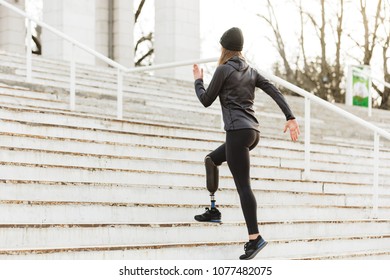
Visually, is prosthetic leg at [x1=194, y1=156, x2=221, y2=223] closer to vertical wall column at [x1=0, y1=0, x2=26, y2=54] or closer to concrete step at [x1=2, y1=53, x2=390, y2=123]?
concrete step at [x1=2, y1=53, x2=390, y2=123]

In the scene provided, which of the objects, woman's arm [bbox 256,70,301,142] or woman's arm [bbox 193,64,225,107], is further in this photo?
woman's arm [bbox 256,70,301,142]

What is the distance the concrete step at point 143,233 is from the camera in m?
5.91

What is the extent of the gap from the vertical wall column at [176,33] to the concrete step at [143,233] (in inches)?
407

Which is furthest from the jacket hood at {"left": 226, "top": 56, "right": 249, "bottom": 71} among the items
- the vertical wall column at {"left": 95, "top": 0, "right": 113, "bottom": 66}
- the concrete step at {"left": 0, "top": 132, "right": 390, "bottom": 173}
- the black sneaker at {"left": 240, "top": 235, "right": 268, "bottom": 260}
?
the vertical wall column at {"left": 95, "top": 0, "right": 113, "bottom": 66}

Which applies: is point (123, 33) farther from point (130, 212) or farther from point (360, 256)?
point (130, 212)

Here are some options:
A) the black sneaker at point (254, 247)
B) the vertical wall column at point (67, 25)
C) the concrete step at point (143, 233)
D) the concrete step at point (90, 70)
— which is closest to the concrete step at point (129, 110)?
the concrete step at point (90, 70)

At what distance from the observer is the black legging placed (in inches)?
239

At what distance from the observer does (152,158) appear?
8.48 metres

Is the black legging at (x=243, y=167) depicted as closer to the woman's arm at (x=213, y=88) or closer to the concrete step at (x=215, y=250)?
the woman's arm at (x=213, y=88)

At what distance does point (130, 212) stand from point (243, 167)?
1333 millimetres

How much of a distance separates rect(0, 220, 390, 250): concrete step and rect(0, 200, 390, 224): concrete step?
0.35m
